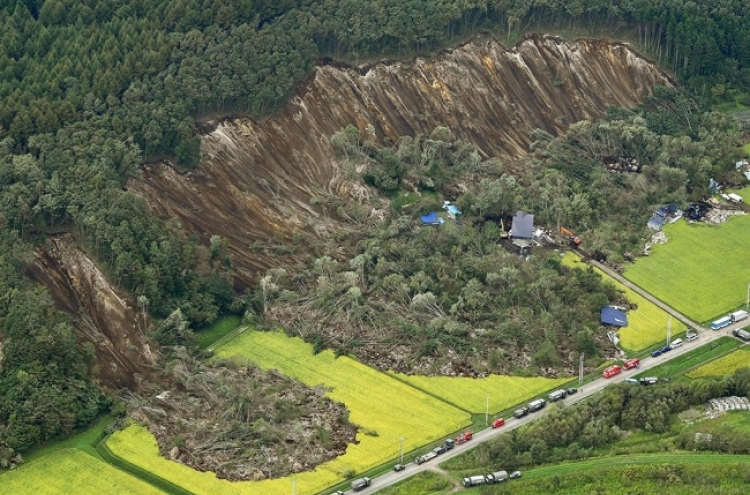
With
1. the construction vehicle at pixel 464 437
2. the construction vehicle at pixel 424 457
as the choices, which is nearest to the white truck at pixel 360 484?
the construction vehicle at pixel 424 457

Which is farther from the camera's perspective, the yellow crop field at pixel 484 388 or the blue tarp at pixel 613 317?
the blue tarp at pixel 613 317

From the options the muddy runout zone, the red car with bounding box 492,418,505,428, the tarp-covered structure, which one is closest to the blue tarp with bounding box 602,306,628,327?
the tarp-covered structure

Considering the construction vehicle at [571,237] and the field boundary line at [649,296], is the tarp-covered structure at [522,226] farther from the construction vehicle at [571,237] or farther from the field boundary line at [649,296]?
the field boundary line at [649,296]

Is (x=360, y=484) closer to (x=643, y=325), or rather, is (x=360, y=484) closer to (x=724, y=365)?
(x=724, y=365)

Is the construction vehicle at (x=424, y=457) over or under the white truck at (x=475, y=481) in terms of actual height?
over

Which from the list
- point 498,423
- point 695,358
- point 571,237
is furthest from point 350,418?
point 571,237

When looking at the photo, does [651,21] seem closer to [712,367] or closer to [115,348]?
[712,367]

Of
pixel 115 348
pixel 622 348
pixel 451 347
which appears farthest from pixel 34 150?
pixel 622 348
